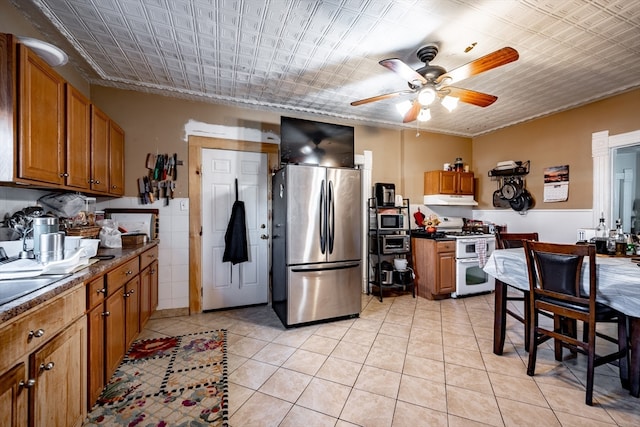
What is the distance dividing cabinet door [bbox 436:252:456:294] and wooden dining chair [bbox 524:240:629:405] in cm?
172

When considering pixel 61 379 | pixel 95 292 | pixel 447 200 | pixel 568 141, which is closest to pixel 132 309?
pixel 95 292

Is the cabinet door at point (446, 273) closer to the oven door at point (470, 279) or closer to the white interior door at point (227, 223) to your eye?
the oven door at point (470, 279)

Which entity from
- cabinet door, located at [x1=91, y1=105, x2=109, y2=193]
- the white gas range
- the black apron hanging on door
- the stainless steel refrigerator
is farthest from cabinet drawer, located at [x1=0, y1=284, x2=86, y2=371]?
the white gas range

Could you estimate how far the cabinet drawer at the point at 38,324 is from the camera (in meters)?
0.91

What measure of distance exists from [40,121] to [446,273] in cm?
428

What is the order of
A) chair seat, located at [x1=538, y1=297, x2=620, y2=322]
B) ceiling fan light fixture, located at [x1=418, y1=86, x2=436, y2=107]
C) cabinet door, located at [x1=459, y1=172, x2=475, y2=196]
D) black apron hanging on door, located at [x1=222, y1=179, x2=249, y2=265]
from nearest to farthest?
chair seat, located at [x1=538, y1=297, x2=620, y2=322]
ceiling fan light fixture, located at [x1=418, y1=86, x2=436, y2=107]
black apron hanging on door, located at [x1=222, y1=179, x2=249, y2=265]
cabinet door, located at [x1=459, y1=172, x2=475, y2=196]

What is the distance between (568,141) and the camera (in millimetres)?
3605

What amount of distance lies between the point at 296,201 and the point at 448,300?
2611 millimetres

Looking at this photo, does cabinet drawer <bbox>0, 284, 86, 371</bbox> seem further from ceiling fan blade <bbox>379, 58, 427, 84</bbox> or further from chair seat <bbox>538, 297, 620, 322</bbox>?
chair seat <bbox>538, 297, 620, 322</bbox>

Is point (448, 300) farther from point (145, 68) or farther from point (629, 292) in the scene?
point (145, 68)

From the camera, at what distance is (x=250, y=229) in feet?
11.5

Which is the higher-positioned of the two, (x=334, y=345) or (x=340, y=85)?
(x=340, y=85)

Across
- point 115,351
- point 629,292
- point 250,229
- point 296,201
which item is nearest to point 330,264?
point 296,201

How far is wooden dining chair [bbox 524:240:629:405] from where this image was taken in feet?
5.56
